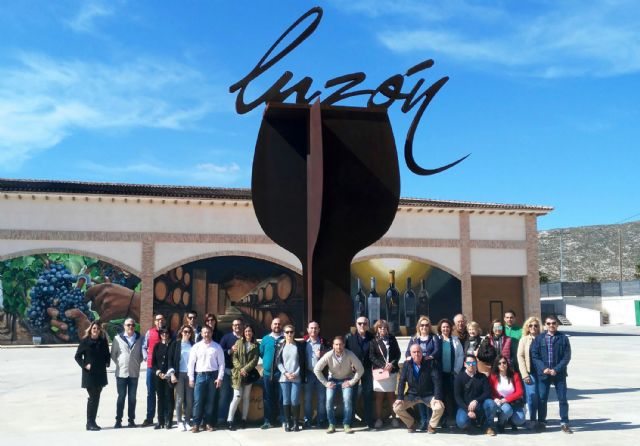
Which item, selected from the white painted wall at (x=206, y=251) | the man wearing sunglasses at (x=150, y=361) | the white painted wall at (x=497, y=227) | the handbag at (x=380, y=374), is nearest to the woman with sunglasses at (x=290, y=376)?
the handbag at (x=380, y=374)

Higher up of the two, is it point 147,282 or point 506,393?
point 147,282

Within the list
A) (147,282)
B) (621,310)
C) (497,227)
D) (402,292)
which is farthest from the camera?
(621,310)

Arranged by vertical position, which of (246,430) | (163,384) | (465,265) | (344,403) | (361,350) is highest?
(465,265)

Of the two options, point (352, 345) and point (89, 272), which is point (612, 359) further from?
point (89, 272)

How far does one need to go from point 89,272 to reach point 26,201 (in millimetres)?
3659

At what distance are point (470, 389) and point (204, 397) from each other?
3.39m

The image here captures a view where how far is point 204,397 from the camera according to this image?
8.74 m

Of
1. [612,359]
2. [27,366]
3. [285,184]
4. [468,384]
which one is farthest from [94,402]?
[612,359]

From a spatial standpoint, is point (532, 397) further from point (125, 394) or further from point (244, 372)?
point (125, 394)

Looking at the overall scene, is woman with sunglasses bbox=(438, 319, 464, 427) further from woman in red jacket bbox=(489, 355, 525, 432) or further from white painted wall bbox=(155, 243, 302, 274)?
white painted wall bbox=(155, 243, 302, 274)

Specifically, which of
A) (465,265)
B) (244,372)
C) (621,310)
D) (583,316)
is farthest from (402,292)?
(621,310)

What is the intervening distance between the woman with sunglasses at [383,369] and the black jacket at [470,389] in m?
0.85

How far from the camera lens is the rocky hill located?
2965 inches

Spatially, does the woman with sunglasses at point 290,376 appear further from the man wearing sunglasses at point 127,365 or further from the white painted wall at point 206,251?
the white painted wall at point 206,251
